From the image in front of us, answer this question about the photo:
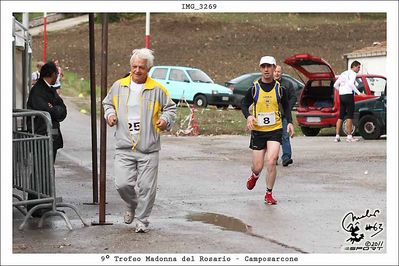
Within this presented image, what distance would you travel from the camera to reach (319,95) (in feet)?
79.3

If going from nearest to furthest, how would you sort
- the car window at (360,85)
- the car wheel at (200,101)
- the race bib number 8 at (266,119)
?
the race bib number 8 at (266,119)
the car window at (360,85)
the car wheel at (200,101)

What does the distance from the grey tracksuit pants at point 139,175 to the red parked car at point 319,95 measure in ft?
42.5

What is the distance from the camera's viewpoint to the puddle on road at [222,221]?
10.6 metres

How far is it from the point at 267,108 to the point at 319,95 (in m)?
11.9

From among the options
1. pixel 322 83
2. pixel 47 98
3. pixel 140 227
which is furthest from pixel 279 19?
pixel 140 227

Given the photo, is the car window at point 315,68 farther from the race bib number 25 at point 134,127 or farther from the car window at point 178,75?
the race bib number 25 at point 134,127

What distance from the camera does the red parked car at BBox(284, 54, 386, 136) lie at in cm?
2323

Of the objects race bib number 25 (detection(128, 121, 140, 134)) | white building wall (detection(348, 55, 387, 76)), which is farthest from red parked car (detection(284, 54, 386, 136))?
race bib number 25 (detection(128, 121, 140, 134))

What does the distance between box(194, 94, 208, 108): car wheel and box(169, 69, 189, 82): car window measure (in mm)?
670

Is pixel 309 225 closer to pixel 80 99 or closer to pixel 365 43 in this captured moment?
pixel 80 99

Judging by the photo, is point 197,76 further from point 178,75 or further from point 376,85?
point 376,85

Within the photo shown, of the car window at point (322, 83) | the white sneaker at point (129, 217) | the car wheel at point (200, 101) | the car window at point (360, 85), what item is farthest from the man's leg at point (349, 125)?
the white sneaker at point (129, 217)

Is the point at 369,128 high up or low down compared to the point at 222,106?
down

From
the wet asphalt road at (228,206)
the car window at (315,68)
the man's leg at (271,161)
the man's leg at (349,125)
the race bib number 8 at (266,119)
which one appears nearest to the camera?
the wet asphalt road at (228,206)
